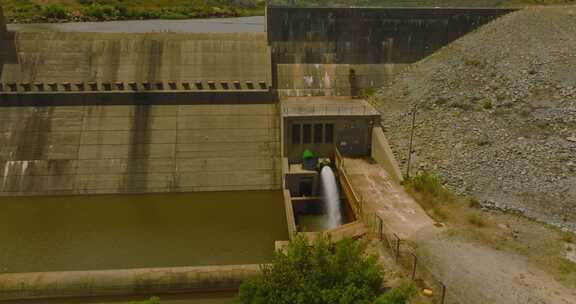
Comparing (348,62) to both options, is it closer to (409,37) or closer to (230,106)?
(409,37)

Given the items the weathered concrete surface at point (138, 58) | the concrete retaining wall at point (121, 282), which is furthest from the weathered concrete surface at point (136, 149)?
the concrete retaining wall at point (121, 282)

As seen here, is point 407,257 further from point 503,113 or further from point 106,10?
point 106,10

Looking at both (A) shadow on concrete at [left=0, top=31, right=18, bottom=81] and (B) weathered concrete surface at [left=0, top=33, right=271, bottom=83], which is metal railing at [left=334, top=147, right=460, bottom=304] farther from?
(A) shadow on concrete at [left=0, top=31, right=18, bottom=81]

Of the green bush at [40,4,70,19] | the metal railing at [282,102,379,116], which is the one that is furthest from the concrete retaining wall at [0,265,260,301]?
the green bush at [40,4,70,19]

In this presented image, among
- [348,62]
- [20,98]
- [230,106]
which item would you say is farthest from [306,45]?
[20,98]

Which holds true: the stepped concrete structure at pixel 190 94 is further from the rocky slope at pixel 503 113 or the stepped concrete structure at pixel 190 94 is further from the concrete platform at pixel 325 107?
the rocky slope at pixel 503 113
